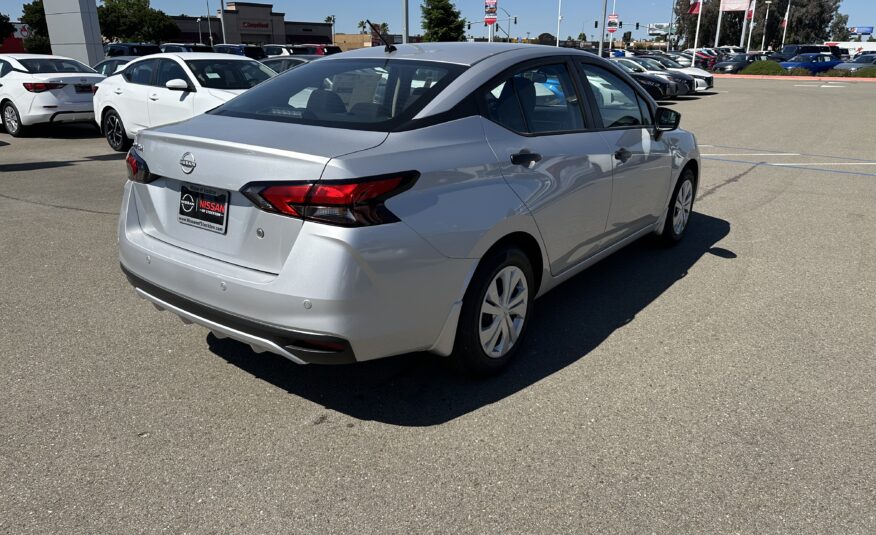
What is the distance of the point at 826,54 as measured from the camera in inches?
1833

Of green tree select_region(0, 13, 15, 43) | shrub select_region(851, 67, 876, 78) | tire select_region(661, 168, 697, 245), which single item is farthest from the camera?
green tree select_region(0, 13, 15, 43)

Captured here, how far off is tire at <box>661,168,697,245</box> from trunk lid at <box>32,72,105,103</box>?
11000mm

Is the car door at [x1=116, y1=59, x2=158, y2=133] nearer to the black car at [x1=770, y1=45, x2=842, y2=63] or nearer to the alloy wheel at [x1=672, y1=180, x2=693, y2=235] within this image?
the alloy wheel at [x1=672, y1=180, x2=693, y2=235]

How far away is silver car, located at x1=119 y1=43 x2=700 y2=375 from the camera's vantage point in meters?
2.73

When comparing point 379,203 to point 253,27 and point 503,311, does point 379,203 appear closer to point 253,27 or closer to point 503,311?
point 503,311

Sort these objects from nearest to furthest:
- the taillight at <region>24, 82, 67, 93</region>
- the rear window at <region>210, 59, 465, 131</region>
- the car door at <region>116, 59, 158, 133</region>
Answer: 1. the rear window at <region>210, 59, 465, 131</region>
2. the car door at <region>116, 59, 158, 133</region>
3. the taillight at <region>24, 82, 67, 93</region>

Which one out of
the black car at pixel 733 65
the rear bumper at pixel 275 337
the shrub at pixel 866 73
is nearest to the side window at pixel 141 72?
the rear bumper at pixel 275 337

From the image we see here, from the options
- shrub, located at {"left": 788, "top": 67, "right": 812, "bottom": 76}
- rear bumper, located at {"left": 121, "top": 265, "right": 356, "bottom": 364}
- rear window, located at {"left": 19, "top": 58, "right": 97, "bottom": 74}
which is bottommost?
shrub, located at {"left": 788, "top": 67, "right": 812, "bottom": 76}

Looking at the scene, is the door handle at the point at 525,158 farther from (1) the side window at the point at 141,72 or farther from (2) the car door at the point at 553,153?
(1) the side window at the point at 141,72

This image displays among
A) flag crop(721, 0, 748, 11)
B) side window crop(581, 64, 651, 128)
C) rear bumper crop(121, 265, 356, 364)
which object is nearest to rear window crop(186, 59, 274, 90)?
side window crop(581, 64, 651, 128)

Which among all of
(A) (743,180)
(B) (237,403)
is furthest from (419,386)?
(A) (743,180)

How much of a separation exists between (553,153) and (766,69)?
4489 cm

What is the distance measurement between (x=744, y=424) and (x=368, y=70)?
8.88 feet

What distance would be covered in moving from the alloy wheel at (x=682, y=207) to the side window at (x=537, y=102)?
2039 mm
